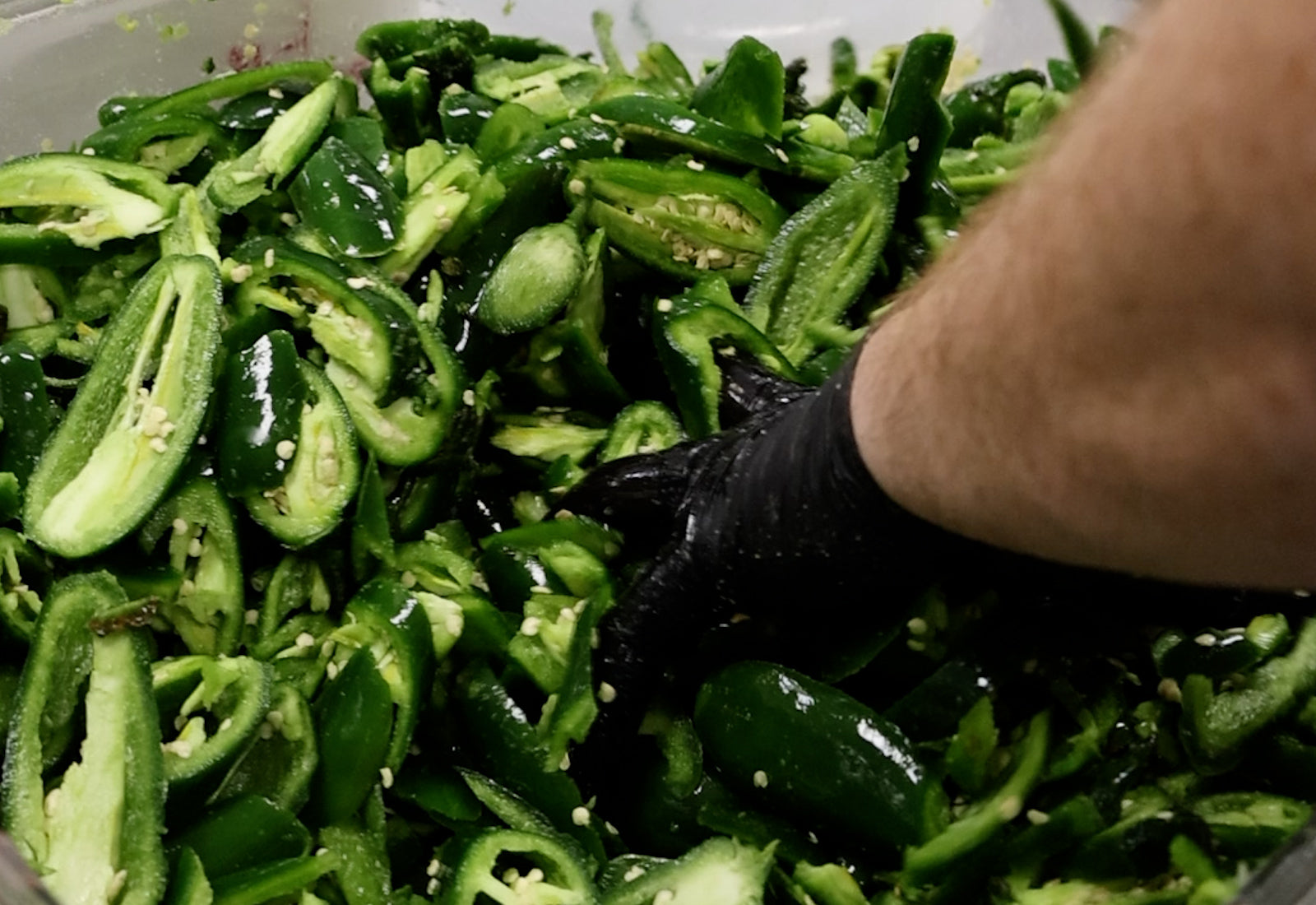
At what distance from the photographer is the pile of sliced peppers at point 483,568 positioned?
40.9 inches

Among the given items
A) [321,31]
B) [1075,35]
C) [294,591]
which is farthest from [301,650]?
[1075,35]

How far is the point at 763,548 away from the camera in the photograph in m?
1.11

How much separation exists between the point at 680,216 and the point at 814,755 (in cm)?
76

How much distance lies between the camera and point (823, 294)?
1.51 m

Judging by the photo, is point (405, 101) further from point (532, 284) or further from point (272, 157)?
point (532, 284)

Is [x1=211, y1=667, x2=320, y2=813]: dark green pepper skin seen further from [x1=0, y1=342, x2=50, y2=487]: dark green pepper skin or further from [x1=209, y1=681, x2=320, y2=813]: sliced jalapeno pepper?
[x1=0, y1=342, x2=50, y2=487]: dark green pepper skin

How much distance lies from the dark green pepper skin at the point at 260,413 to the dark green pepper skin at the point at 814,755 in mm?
531

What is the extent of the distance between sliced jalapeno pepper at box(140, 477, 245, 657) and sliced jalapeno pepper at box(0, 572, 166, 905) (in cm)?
12

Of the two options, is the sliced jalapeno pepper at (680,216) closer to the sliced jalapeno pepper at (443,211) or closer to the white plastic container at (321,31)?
the sliced jalapeno pepper at (443,211)

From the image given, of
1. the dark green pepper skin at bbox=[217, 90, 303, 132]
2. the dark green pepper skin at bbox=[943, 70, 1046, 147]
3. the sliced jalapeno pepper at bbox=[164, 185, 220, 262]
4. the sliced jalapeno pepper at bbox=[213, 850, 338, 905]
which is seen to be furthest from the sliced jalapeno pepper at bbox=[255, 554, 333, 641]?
the dark green pepper skin at bbox=[943, 70, 1046, 147]

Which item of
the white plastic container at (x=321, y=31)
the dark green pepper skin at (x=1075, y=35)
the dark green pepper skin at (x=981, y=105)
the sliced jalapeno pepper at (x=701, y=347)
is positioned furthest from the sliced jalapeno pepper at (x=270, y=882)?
the dark green pepper skin at (x=1075, y=35)

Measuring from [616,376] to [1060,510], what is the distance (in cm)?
91

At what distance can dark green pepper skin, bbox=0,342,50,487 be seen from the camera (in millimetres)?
1293

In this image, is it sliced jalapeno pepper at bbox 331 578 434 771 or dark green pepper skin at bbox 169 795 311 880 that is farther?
sliced jalapeno pepper at bbox 331 578 434 771
